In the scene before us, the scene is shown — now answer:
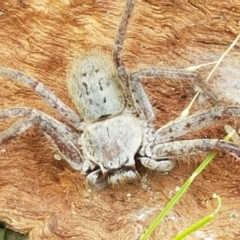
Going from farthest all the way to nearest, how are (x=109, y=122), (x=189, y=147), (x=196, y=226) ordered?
(x=109, y=122), (x=189, y=147), (x=196, y=226)

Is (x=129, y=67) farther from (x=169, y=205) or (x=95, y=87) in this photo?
(x=169, y=205)

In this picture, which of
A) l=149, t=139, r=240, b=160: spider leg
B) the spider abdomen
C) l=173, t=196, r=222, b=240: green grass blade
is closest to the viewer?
l=173, t=196, r=222, b=240: green grass blade

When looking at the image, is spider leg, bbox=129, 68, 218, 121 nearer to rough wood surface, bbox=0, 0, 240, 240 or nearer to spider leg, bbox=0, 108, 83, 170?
rough wood surface, bbox=0, 0, 240, 240

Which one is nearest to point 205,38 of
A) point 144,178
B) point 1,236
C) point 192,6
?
point 192,6

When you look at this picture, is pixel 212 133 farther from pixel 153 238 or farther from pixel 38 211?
pixel 38 211

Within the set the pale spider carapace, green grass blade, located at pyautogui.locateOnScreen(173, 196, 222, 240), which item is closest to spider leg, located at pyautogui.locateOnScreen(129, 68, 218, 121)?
the pale spider carapace

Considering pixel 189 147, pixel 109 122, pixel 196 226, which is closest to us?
pixel 196 226

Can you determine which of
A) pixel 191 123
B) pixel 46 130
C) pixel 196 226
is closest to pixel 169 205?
pixel 196 226
